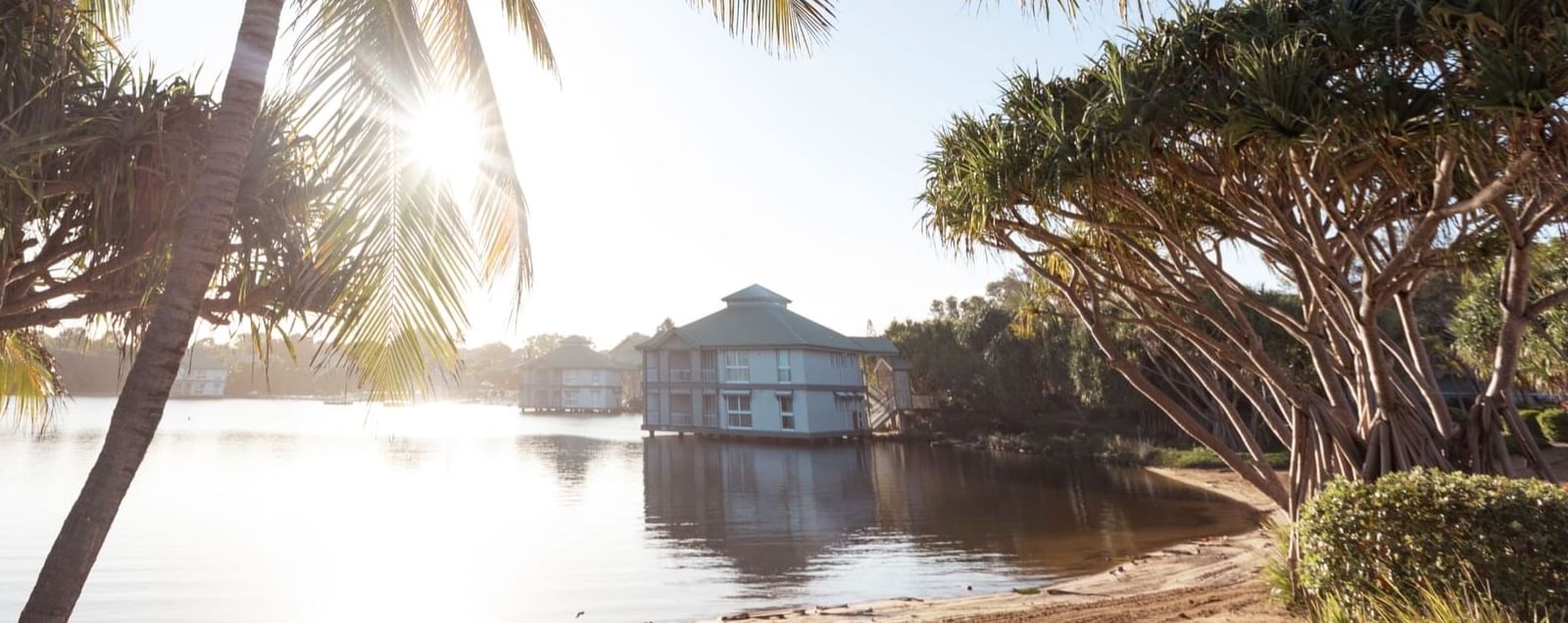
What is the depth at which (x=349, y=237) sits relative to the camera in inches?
187

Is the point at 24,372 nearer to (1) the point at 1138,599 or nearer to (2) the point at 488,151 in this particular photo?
(2) the point at 488,151

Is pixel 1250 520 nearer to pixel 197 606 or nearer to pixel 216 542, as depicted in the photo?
pixel 197 606

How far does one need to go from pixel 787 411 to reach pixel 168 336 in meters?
36.2

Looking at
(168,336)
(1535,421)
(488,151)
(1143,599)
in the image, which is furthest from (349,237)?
(1535,421)

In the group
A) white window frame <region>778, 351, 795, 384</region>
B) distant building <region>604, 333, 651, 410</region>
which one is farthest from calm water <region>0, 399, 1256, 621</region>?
distant building <region>604, 333, 651, 410</region>

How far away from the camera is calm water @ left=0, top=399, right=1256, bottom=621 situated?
10.8m

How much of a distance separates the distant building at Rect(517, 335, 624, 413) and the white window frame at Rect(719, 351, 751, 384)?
33.6 meters

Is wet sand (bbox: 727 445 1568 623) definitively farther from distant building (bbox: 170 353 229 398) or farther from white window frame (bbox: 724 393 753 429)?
distant building (bbox: 170 353 229 398)

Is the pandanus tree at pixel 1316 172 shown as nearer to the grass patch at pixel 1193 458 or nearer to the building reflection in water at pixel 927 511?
the building reflection in water at pixel 927 511

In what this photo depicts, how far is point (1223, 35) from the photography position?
6297 mm

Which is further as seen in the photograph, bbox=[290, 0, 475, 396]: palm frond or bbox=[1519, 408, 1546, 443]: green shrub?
bbox=[1519, 408, 1546, 443]: green shrub

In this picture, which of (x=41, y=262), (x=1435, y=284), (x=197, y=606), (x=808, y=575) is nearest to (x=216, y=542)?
(x=197, y=606)

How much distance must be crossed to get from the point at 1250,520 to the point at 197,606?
1891 cm

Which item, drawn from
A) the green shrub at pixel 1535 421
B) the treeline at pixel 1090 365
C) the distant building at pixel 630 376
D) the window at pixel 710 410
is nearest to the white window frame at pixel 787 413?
the window at pixel 710 410
